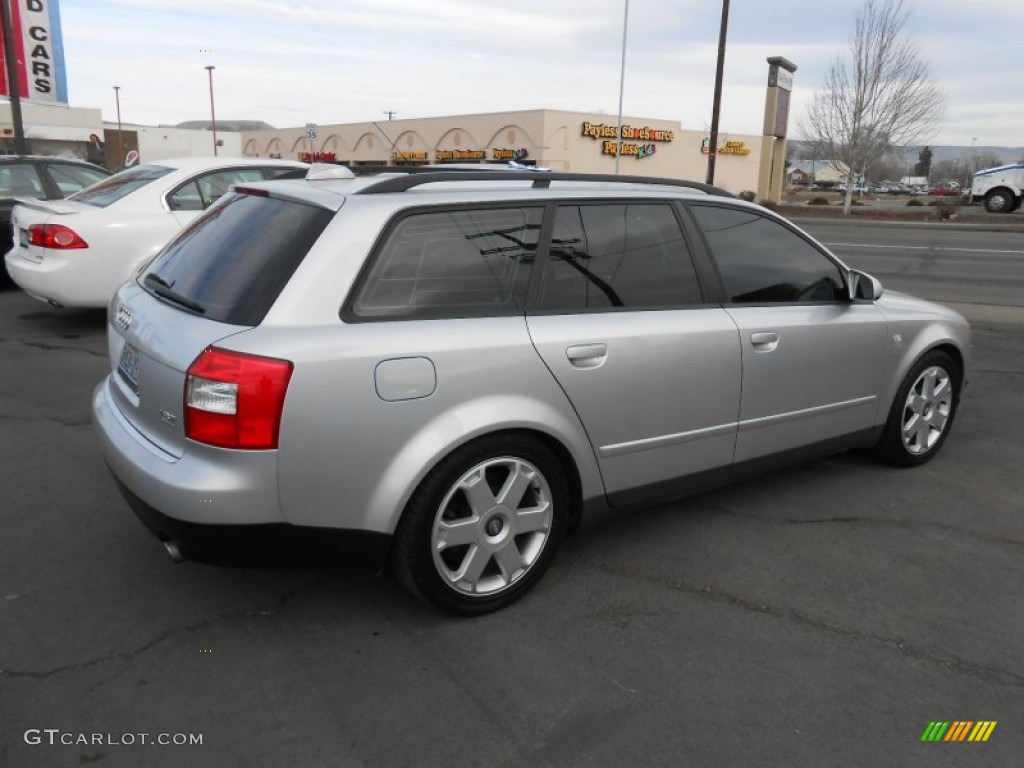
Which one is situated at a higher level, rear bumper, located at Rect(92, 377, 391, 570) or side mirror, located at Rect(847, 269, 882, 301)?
side mirror, located at Rect(847, 269, 882, 301)

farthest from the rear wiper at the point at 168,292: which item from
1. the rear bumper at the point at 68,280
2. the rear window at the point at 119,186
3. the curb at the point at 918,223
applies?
the curb at the point at 918,223

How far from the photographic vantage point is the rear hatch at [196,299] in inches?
111

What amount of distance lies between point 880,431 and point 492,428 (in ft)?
8.71

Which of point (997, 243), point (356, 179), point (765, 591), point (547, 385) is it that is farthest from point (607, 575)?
point (997, 243)

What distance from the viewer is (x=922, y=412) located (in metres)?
4.82

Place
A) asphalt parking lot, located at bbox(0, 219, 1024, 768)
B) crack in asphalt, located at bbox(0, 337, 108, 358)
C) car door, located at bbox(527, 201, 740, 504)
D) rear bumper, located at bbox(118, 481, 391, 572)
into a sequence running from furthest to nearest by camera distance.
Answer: crack in asphalt, located at bbox(0, 337, 108, 358), car door, located at bbox(527, 201, 740, 504), rear bumper, located at bbox(118, 481, 391, 572), asphalt parking lot, located at bbox(0, 219, 1024, 768)

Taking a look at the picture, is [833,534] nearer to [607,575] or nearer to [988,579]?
[988,579]

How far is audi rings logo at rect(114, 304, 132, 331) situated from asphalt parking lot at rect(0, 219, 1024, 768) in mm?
1000

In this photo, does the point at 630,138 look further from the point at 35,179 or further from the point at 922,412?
the point at 922,412

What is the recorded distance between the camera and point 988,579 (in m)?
3.55

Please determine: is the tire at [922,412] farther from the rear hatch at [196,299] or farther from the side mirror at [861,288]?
the rear hatch at [196,299]

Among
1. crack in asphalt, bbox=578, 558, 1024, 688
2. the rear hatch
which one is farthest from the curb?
the rear hatch

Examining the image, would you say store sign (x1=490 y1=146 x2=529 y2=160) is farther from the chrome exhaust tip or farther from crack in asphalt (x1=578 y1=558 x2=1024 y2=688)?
the chrome exhaust tip

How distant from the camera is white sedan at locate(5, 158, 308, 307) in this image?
24.3 feet
